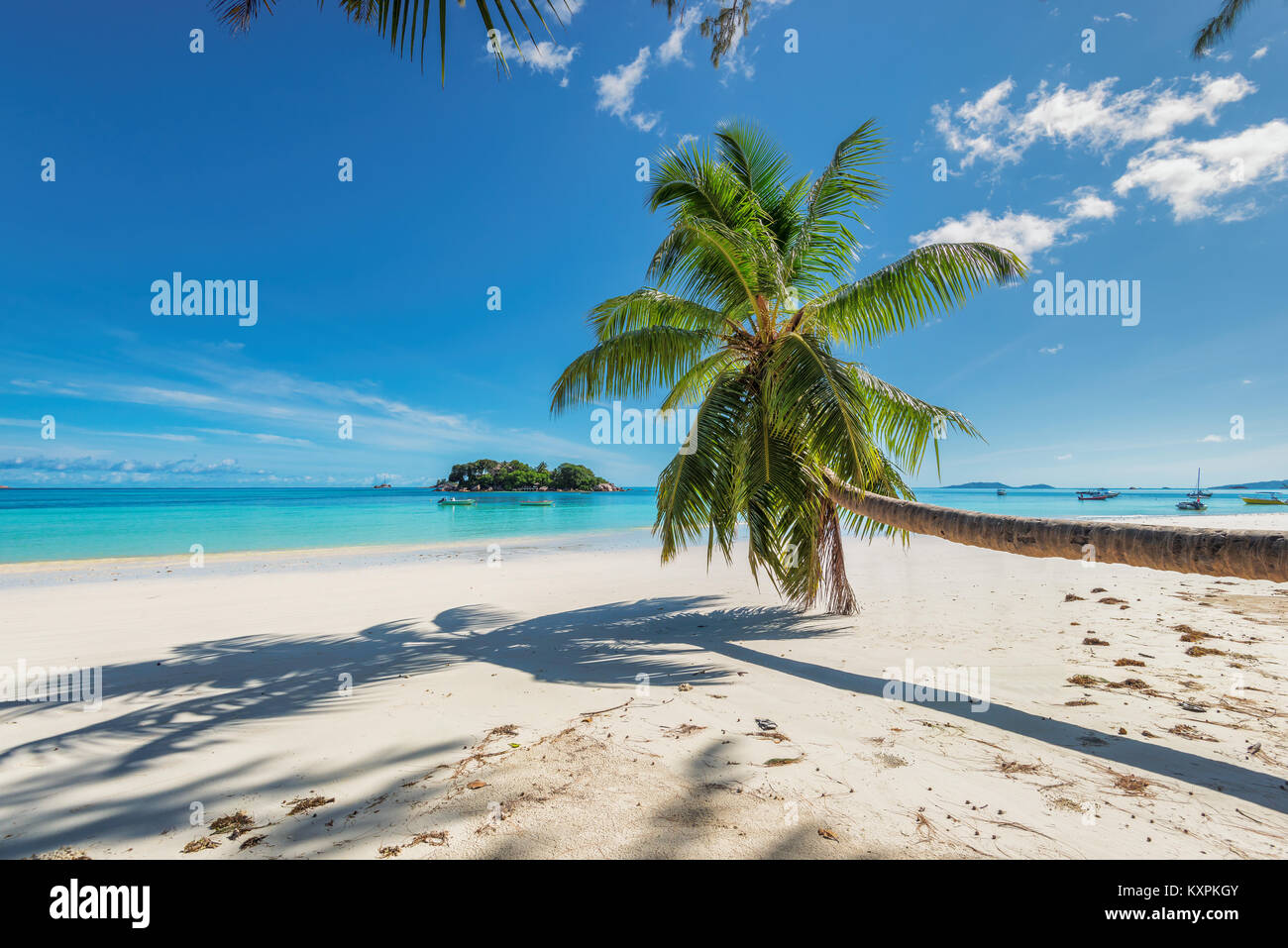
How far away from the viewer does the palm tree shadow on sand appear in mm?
3092

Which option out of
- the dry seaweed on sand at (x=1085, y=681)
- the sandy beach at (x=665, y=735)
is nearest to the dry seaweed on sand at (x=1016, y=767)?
the sandy beach at (x=665, y=735)

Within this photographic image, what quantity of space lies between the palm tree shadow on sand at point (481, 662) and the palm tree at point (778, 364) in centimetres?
119

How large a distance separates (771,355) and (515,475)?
294 feet

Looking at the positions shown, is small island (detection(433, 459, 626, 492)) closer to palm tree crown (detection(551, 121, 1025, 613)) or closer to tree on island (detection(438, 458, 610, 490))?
tree on island (detection(438, 458, 610, 490))

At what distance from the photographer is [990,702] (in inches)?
152

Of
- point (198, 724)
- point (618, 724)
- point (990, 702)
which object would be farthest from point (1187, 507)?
point (198, 724)

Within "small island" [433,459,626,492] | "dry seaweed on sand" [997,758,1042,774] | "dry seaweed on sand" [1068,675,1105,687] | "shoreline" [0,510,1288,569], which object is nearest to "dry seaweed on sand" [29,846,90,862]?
"dry seaweed on sand" [997,758,1042,774]

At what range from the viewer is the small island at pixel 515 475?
92469mm

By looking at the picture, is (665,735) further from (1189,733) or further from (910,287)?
(910,287)

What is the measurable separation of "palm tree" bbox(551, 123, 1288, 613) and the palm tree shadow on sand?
119 centimetres

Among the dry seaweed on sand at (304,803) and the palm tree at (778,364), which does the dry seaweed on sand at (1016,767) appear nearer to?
the palm tree at (778,364)
